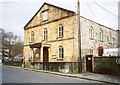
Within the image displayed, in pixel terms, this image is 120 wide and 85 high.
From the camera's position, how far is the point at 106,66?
20.8m

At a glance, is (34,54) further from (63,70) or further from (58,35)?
(63,70)

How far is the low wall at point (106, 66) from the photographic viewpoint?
19875 millimetres

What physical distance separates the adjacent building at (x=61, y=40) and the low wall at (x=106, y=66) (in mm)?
768

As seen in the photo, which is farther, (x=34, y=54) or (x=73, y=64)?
(x=34, y=54)

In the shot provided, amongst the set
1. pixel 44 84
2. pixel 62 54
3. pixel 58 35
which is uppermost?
pixel 58 35

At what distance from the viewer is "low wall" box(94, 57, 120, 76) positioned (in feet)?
65.2

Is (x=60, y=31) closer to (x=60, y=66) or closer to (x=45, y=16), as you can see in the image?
(x=45, y=16)

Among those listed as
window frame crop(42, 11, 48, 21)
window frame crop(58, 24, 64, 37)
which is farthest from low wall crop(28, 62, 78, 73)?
window frame crop(42, 11, 48, 21)

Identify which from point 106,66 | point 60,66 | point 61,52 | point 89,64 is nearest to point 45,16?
point 61,52

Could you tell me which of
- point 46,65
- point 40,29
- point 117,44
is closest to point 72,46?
point 46,65

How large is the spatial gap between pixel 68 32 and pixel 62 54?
275 centimetres

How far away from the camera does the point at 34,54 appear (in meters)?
30.5

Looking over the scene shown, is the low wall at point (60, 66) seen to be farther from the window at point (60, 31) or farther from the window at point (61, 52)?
the window at point (60, 31)

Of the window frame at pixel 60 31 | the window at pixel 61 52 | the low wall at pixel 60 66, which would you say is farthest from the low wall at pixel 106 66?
the window frame at pixel 60 31
